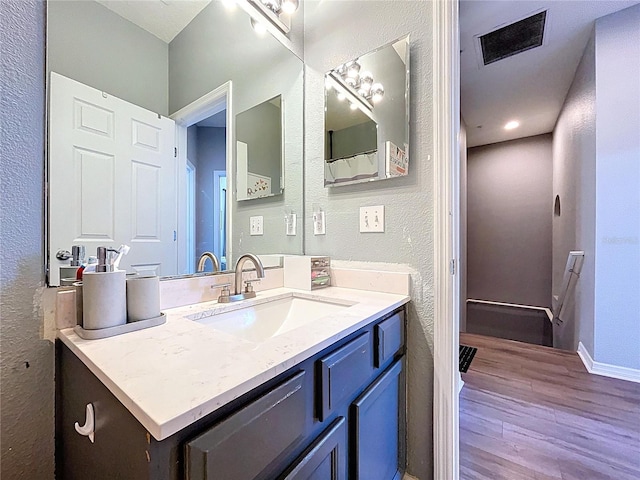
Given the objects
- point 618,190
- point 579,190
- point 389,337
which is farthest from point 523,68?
point 389,337

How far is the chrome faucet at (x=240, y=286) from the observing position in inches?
42.9

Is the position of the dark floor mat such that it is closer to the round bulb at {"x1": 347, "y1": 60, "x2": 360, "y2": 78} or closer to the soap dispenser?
the round bulb at {"x1": 347, "y1": 60, "x2": 360, "y2": 78}

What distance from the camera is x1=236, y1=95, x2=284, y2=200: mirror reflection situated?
4.57 ft

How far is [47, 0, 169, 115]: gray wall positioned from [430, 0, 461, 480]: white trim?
41.5 inches

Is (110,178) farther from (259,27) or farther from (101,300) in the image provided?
(259,27)

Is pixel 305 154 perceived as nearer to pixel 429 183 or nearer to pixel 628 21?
pixel 429 183

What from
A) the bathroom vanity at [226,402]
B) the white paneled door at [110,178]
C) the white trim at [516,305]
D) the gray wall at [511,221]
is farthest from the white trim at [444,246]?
the gray wall at [511,221]

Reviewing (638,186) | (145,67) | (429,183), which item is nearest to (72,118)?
(145,67)

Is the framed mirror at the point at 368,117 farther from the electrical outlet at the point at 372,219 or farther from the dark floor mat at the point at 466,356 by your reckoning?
the dark floor mat at the point at 466,356

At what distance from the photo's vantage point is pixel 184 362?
55cm

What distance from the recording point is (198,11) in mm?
1181

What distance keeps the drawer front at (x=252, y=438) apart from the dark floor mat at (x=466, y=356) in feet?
6.94

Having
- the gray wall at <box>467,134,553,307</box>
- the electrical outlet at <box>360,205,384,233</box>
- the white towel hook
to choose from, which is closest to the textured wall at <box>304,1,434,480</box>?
the electrical outlet at <box>360,205,384,233</box>

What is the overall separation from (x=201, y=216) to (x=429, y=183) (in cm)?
95
